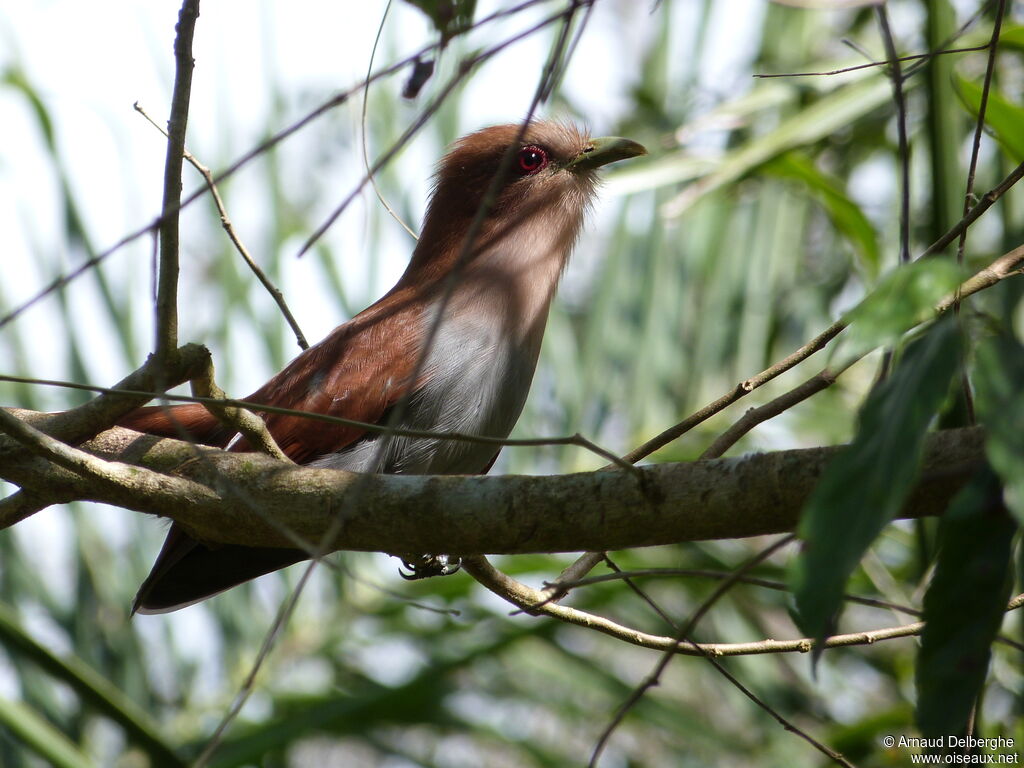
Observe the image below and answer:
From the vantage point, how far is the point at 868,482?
1072 mm

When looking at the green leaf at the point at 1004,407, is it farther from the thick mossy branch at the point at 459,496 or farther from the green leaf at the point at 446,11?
the green leaf at the point at 446,11

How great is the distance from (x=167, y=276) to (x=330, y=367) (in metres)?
1.52

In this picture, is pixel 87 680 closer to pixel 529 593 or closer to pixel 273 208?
pixel 529 593

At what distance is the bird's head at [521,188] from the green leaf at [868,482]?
2658 millimetres

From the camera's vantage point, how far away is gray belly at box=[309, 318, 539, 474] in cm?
316

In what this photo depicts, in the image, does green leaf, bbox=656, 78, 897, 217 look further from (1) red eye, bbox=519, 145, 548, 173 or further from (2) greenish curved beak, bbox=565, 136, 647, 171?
(1) red eye, bbox=519, 145, 548, 173

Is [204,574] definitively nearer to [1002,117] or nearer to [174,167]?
[174,167]

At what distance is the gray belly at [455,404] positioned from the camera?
3.16m

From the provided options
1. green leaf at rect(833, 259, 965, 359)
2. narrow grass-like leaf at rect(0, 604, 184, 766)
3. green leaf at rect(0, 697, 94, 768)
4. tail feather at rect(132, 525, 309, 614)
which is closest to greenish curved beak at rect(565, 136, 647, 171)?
tail feather at rect(132, 525, 309, 614)

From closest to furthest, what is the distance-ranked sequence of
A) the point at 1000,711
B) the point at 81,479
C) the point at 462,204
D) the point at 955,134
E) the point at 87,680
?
1. the point at 81,479
2. the point at 87,680
3. the point at 955,134
4. the point at 462,204
5. the point at 1000,711

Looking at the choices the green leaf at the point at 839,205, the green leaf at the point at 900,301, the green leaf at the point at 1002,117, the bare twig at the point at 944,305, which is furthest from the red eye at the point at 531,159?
the green leaf at the point at 900,301

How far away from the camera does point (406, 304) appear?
3.55 meters

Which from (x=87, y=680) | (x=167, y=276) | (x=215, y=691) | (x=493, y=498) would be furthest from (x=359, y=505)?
(x=215, y=691)

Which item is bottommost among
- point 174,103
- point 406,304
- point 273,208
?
point 174,103
